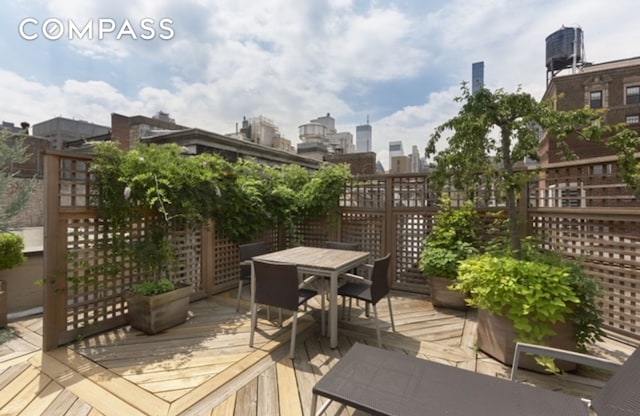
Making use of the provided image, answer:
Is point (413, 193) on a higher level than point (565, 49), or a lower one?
lower

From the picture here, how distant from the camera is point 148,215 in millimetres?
3551

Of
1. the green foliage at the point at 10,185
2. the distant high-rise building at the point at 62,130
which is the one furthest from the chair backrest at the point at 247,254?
the distant high-rise building at the point at 62,130

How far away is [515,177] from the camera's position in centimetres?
288

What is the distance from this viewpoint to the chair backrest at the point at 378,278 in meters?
2.80

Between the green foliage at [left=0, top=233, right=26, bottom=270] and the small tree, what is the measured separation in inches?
227

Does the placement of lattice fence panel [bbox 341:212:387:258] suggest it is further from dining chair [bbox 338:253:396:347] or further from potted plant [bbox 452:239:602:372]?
potted plant [bbox 452:239:602:372]

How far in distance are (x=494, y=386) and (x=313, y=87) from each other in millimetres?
6628

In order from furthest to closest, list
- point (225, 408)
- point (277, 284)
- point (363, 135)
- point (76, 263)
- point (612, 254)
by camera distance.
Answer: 1. point (363, 135)
2. point (612, 254)
3. point (76, 263)
4. point (277, 284)
5. point (225, 408)

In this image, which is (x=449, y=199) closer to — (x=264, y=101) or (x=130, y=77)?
(x=130, y=77)

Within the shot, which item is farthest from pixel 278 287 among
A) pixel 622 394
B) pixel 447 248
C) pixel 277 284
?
pixel 447 248

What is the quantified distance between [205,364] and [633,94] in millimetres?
29691

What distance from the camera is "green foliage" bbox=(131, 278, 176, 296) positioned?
3.21m

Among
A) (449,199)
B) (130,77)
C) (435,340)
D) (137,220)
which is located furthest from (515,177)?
(130,77)

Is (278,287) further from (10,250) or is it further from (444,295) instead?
(10,250)
